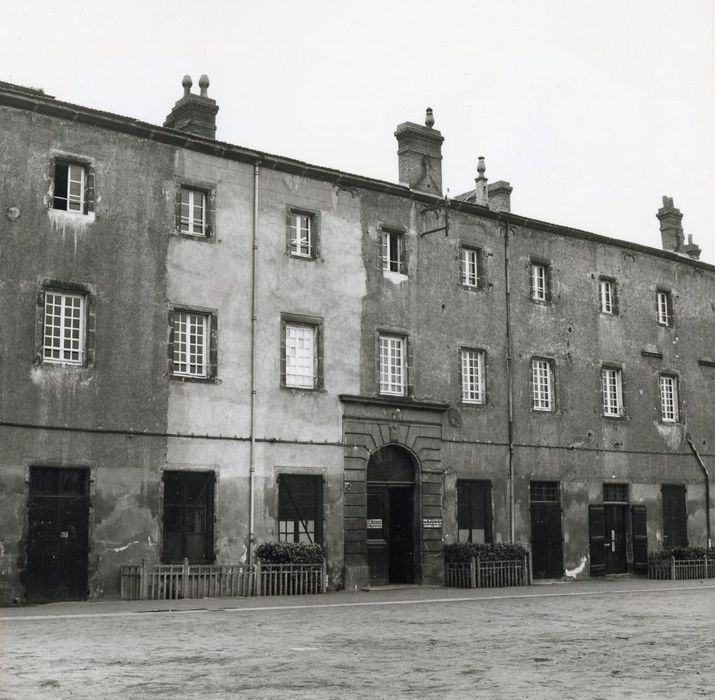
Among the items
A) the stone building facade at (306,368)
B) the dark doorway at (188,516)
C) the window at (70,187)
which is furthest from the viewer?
the dark doorway at (188,516)

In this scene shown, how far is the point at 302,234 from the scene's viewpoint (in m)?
27.2

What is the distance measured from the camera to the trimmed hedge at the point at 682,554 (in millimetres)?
32344

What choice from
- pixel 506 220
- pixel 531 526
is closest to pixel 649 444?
pixel 531 526

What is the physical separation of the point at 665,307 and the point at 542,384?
7.39 meters

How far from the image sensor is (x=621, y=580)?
1243 inches

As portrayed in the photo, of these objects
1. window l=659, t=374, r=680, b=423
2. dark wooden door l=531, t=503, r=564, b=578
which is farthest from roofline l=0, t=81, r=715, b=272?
dark wooden door l=531, t=503, r=564, b=578

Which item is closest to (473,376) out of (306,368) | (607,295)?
(306,368)

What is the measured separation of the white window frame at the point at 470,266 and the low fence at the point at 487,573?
8107 millimetres

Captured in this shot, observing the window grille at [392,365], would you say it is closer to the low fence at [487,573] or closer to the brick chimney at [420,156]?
the brick chimney at [420,156]

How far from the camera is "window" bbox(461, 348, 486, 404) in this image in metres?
30.1

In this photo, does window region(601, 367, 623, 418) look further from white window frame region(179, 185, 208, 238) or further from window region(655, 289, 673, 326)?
white window frame region(179, 185, 208, 238)

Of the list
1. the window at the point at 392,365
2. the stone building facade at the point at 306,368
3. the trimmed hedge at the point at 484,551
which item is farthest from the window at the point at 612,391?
the window at the point at 392,365

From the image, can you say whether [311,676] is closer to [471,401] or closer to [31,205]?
[31,205]

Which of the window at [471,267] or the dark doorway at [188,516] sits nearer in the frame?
the dark doorway at [188,516]
